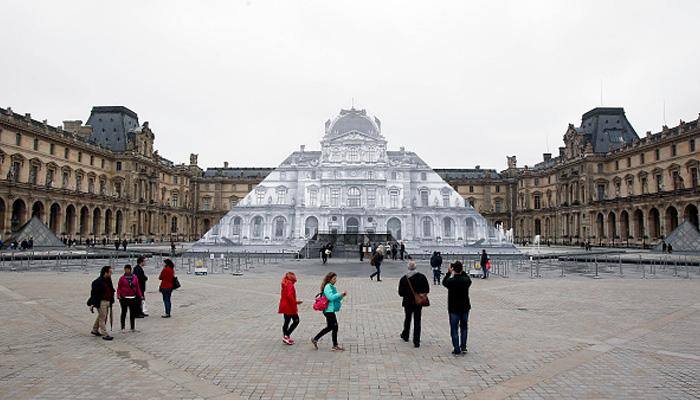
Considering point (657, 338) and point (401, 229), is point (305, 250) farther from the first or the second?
point (657, 338)

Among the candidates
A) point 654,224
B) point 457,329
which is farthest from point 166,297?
point 654,224

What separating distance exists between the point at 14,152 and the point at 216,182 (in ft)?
129

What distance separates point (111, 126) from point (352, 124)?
3658 cm

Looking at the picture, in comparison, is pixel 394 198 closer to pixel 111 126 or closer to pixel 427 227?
pixel 427 227

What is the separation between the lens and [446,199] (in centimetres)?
3747

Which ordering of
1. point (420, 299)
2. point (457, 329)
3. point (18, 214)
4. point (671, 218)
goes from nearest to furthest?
point (457, 329) → point (420, 299) → point (18, 214) → point (671, 218)

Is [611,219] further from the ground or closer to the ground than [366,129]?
closer to the ground

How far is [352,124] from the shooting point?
4459 cm

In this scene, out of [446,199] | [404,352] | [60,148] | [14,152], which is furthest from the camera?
[60,148]

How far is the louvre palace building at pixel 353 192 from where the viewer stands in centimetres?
4225

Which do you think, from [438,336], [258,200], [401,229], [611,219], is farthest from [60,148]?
[611,219]

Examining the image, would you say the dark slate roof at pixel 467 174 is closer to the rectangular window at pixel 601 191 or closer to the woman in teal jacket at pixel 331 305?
the rectangular window at pixel 601 191

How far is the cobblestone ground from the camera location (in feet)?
19.1

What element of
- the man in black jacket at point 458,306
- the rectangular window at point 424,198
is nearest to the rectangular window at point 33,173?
the rectangular window at point 424,198
